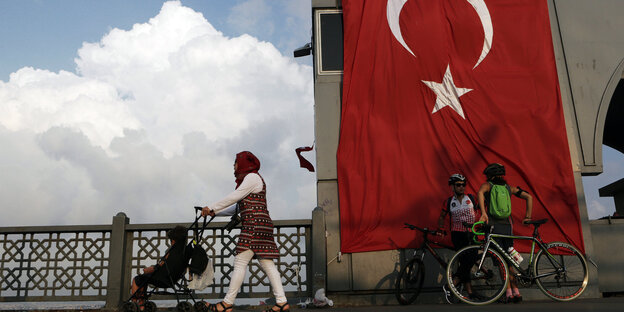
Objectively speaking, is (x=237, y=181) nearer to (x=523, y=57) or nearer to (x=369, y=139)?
(x=369, y=139)

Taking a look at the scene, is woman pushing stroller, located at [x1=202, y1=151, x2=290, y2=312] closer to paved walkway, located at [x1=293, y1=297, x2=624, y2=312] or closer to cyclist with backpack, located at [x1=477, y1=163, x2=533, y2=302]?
paved walkway, located at [x1=293, y1=297, x2=624, y2=312]

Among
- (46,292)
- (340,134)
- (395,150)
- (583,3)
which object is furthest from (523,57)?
(46,292)

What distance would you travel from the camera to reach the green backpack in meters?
6.85

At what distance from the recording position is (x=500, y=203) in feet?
22.5

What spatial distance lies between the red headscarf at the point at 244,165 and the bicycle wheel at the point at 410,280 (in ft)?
8.96

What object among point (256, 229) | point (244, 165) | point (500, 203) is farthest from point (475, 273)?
point (244, 165)

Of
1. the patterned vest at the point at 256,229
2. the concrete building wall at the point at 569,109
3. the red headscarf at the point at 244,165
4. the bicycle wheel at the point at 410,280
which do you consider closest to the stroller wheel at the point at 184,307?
the patterned vest at the point at 256,229

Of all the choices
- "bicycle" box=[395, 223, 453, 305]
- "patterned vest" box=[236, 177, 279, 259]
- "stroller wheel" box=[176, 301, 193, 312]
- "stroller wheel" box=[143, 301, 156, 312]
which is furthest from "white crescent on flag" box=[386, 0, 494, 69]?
"stroller wheel" box=[143, 301, 156, 312]

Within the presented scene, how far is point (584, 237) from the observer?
810cm

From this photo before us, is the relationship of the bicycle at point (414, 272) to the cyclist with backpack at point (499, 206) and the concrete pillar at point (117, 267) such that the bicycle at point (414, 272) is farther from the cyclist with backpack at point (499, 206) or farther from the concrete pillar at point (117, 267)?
the concrete pillar at point (117, 267)

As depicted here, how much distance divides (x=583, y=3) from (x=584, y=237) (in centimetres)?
417

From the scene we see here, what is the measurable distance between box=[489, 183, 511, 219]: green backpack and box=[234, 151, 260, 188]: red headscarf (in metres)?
3.17

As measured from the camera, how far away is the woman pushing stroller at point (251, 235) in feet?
18.7

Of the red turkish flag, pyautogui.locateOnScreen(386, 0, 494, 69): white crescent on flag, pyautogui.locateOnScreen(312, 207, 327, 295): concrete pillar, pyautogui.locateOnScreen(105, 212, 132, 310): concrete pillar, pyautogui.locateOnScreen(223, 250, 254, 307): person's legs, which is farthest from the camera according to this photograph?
pyautogui.locateOnScreen(386, 0, 494, 69): white crescent on flag
